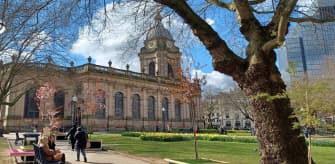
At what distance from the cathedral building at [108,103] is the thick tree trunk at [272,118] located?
1063 inches

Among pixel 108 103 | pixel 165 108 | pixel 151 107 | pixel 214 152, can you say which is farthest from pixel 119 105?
pixel 214 152

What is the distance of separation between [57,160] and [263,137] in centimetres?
650

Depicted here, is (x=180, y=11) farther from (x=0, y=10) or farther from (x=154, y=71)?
(x=154, y=71)

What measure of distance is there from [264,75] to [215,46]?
3.47ft

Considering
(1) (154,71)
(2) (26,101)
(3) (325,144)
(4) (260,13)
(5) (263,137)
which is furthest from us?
(1) (154,71)

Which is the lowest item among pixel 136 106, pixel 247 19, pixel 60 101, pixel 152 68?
pixel 136 106

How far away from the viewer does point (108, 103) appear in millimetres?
49438

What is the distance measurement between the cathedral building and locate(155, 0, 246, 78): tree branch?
2669cm

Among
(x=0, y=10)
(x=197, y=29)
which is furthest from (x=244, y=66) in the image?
(x=0, y=10)

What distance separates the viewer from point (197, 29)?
5.47m

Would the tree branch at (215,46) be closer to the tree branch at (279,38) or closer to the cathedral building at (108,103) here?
the tree branch at (279,38)

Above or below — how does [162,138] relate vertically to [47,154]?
below

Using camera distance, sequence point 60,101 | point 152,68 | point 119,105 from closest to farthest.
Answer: point 60,101 → point 119,105 → point 152,68

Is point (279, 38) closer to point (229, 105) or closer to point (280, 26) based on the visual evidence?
point (280, 26)
